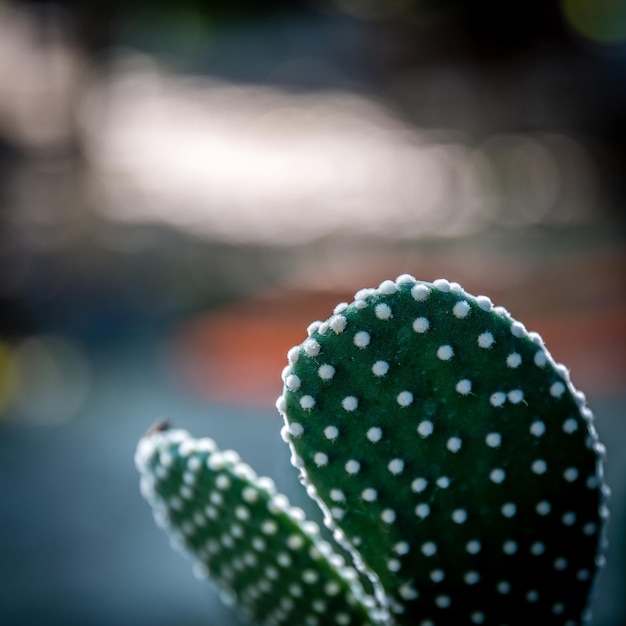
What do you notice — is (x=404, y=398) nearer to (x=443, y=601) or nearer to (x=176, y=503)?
(x=443, y=601)

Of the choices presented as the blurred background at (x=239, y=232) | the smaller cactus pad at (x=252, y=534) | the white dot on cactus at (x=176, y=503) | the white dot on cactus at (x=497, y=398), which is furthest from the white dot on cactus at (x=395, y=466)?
the blurred background at (x=239, y=232)

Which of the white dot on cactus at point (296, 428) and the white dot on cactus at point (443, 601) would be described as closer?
the white dot on cactus at point (296, 428)

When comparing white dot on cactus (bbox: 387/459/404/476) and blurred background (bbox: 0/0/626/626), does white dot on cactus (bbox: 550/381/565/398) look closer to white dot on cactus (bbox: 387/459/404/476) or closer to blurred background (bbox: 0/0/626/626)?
white dot on cactus (bbox: 387/459/404/476)

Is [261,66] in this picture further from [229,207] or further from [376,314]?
[376,314]

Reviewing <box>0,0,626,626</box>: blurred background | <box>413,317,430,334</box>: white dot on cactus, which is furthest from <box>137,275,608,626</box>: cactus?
<box>0,0,626,626</box>: blurred background

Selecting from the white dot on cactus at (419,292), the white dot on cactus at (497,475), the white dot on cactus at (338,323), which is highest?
the white dot on cactus at (419,292)

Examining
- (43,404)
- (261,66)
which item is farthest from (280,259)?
(261,66)

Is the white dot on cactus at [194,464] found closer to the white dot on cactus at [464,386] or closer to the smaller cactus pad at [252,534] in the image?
the smaller cactus pad at [252,534]
